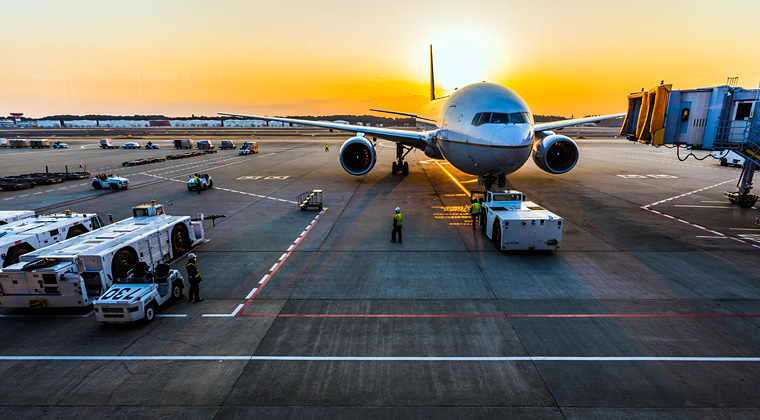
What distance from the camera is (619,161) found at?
47.8 metres

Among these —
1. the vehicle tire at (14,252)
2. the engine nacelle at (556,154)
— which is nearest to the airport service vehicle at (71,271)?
the vehicle tire at (14,252)

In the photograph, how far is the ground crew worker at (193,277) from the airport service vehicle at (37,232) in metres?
6.94

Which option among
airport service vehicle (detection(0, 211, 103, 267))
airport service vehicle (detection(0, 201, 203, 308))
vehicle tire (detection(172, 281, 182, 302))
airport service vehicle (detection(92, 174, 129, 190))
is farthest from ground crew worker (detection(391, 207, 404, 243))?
airport service vehicle (detection(92, 174, 129, 190))

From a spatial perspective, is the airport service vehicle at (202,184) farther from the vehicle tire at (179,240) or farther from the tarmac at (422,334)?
the vehicle tire at (179,240)

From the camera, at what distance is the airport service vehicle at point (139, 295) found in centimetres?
933

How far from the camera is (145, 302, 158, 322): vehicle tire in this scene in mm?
9759

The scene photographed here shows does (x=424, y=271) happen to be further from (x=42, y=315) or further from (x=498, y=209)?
(x=42, y=315)

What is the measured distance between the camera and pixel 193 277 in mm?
10711

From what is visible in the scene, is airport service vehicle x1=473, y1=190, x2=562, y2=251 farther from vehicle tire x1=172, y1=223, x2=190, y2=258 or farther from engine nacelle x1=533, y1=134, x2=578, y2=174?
vehicle tire x1=172, y1=223, x2=190, y2=258

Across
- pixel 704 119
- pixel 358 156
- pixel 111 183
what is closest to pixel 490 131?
pixel 704 119

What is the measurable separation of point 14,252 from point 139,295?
274 inches

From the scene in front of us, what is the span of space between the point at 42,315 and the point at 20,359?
8.68 feet

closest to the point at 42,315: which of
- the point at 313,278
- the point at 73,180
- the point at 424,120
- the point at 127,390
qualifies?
the point at 127,390

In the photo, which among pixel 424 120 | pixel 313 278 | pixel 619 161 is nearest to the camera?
pixel 313 278
